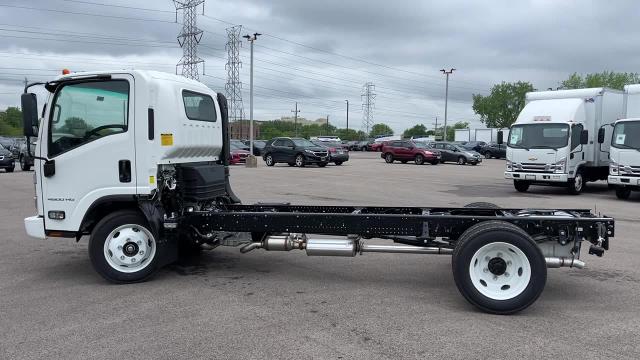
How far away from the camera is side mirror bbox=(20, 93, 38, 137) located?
5.48 meters

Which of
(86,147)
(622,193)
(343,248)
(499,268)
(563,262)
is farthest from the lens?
(622,193)

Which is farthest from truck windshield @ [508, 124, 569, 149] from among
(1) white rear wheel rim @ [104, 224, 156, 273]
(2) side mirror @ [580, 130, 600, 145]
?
(1) white rear wheel rim @ [104, 224, 156, 273]

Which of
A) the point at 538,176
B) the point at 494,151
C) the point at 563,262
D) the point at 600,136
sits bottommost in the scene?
the point at 563,262

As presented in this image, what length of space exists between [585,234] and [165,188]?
4.52 metres

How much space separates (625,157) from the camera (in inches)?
587

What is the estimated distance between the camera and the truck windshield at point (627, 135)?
48.7 ft

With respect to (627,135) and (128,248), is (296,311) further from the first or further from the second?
(627,135)

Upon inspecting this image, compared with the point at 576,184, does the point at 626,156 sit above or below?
above

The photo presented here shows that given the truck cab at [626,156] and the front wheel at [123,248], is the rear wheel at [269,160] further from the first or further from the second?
the front wheel at [123,248]

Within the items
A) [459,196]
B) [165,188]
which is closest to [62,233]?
[165,188]

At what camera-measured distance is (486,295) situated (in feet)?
16.6

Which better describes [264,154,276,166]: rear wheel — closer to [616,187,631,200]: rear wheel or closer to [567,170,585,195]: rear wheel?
[567,170,585,195]: rear wheel

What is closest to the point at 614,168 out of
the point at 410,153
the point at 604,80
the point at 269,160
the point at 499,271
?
the point at 499,271

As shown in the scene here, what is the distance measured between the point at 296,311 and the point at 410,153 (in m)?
30.4
